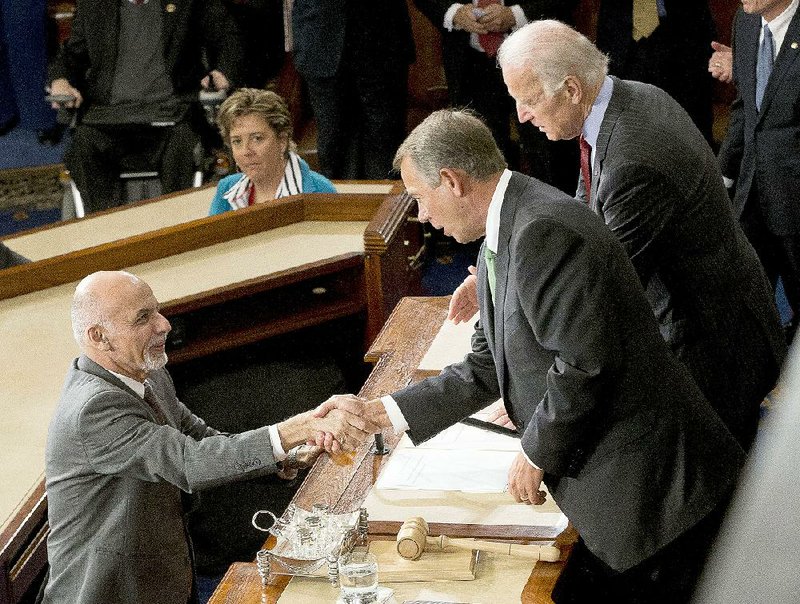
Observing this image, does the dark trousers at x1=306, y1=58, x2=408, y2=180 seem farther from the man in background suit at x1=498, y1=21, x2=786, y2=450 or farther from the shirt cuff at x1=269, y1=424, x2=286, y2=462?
the shirt cuff at x1=269, y1=424, x2=286, y2=462

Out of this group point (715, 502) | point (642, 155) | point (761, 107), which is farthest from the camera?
point (761, 107)

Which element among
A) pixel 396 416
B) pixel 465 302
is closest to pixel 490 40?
pixel 465 302

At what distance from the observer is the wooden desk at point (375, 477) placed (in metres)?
1.89

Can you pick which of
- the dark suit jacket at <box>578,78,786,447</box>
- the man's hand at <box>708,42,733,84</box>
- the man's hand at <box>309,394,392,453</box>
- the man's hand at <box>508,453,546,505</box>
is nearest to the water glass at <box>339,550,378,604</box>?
the man's hand at <box>508,453,546,505</box>

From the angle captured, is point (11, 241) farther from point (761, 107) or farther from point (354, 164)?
point (761, 107)

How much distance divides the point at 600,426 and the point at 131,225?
8.99ft

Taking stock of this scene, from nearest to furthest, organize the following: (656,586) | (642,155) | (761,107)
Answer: (656,586), (642,155), (761,107)

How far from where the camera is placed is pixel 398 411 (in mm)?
2260

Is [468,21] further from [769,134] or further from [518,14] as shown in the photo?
[769,134]

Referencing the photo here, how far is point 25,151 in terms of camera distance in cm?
683

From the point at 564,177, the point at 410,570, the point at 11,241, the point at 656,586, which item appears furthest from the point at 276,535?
the point at 564,177

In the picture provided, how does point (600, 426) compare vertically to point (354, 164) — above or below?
above

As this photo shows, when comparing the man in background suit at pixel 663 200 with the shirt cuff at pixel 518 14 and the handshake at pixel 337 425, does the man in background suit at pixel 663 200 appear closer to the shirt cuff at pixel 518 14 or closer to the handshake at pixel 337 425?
the handshake at pixel 337 425

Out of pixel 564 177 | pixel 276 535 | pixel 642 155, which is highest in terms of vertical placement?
pixel 642 155
